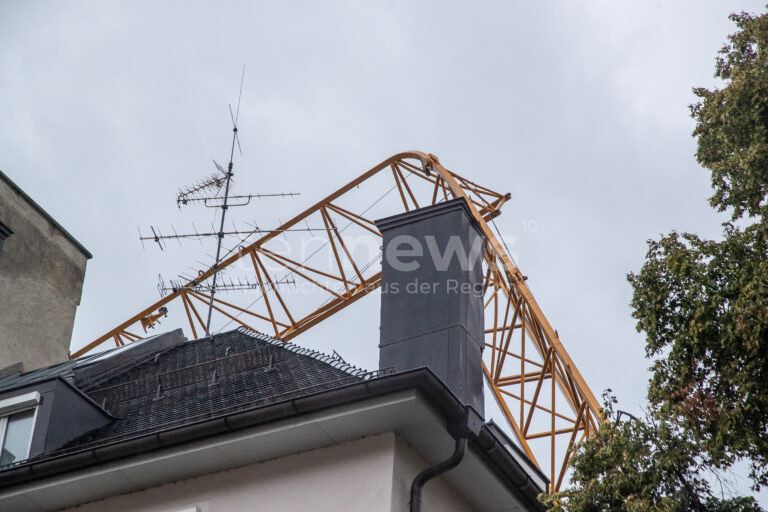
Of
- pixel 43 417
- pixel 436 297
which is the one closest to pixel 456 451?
pixel 436 297

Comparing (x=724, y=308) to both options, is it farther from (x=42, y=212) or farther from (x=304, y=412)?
(x=42, y=212)

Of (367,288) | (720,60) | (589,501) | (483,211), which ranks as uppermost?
(483,211)

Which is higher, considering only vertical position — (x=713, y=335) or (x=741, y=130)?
(x=741, y=130)

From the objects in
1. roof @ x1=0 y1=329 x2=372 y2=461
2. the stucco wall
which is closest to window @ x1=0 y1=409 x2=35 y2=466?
roof @ x1=0 y1=329 x2=372 y2=461

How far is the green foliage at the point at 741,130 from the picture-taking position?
15414mm

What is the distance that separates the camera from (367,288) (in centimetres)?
3594

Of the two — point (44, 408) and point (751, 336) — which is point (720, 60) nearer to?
point (751, 336)

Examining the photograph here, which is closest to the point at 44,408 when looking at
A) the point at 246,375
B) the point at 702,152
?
the point at 246,375

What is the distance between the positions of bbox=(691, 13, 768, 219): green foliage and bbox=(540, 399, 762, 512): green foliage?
3390 mm

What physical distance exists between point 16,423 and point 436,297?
5.79 m

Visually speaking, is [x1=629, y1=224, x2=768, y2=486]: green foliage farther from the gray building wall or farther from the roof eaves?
the gray building wall

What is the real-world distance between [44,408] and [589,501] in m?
7.06

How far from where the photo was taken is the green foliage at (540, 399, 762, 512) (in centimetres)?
1290

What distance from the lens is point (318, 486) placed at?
12914 mm
